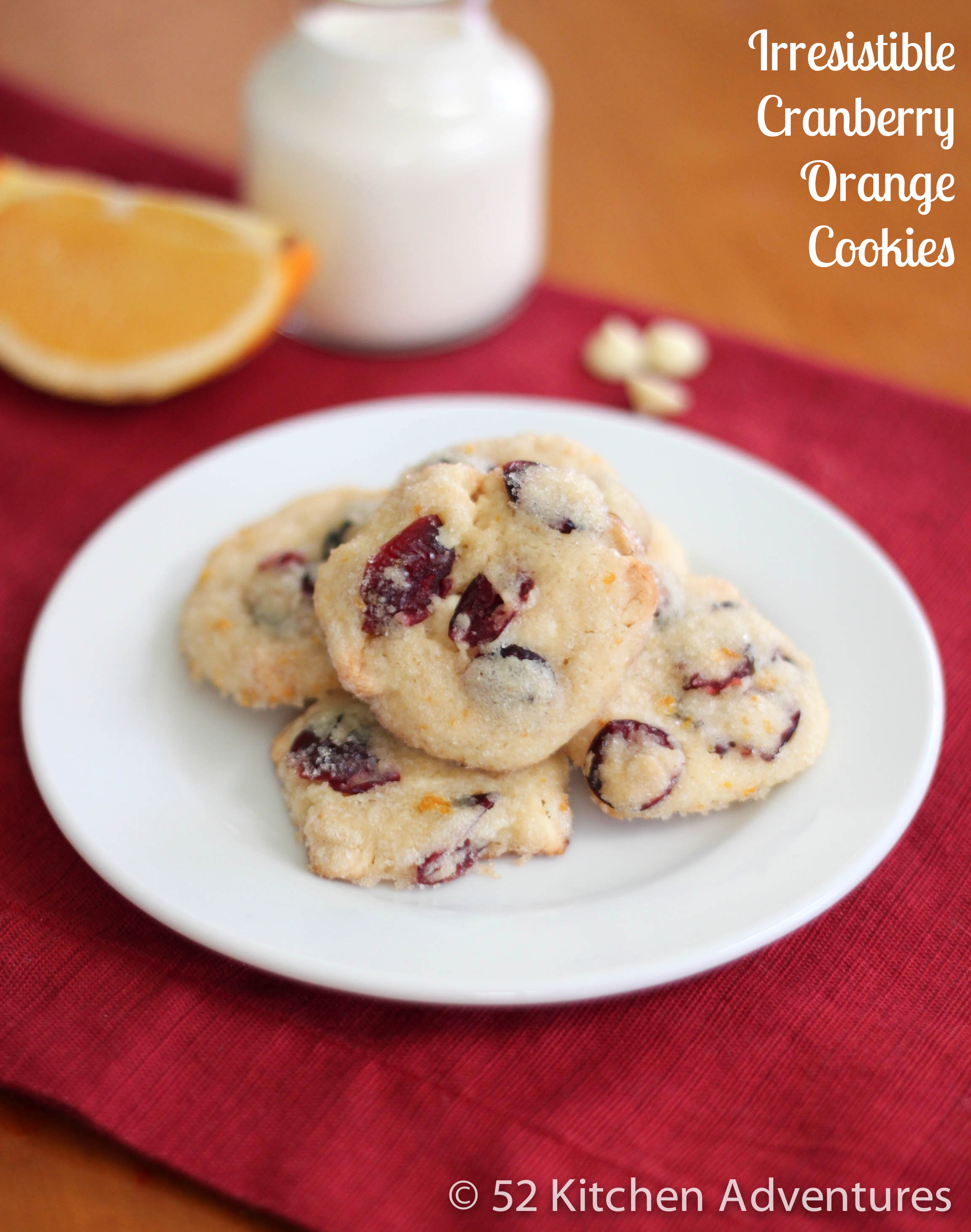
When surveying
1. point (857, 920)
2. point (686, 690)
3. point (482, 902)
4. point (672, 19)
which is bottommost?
point (857, 920)

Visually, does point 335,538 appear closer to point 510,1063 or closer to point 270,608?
point 270,608

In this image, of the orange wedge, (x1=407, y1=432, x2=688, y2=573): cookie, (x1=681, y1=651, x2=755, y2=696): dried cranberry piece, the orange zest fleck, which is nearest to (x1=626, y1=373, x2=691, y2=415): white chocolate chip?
the orange wedge

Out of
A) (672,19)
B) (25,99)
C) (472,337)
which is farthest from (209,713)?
(672,19)

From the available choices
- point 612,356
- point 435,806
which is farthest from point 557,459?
point 612,356

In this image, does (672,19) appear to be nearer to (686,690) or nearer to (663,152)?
(663,152)

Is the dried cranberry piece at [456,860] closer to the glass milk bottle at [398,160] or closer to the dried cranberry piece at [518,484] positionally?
the dried cranberry piece at [518,484]
